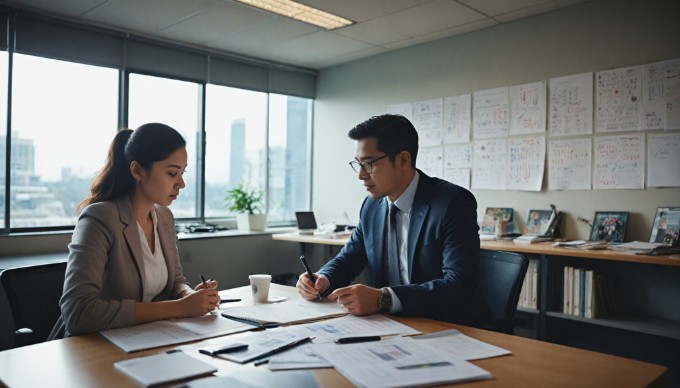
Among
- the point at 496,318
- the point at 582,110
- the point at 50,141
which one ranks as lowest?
the point at 496,318

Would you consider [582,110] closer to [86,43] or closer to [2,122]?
[86,43]

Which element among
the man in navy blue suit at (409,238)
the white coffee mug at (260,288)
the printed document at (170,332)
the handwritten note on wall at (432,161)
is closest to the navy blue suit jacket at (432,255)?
the man in navy blue suit at (409,238)

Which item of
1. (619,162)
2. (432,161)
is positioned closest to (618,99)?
(619,162)

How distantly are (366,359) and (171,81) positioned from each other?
3923mm

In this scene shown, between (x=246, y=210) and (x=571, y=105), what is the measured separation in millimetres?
2870

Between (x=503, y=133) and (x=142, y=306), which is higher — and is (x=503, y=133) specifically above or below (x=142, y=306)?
above

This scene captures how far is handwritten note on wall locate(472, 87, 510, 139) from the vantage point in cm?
389

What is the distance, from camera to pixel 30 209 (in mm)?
3695

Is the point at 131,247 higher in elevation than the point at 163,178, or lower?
lower

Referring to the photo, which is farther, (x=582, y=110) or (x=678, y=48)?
(x=582, y=110)

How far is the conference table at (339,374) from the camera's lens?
1036mm

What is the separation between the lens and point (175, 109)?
14.8ft

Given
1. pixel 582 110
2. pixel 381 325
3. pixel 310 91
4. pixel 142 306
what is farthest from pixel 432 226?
pixel 310 91

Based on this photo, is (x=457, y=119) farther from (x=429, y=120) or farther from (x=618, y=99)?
(x=618, y=99)
